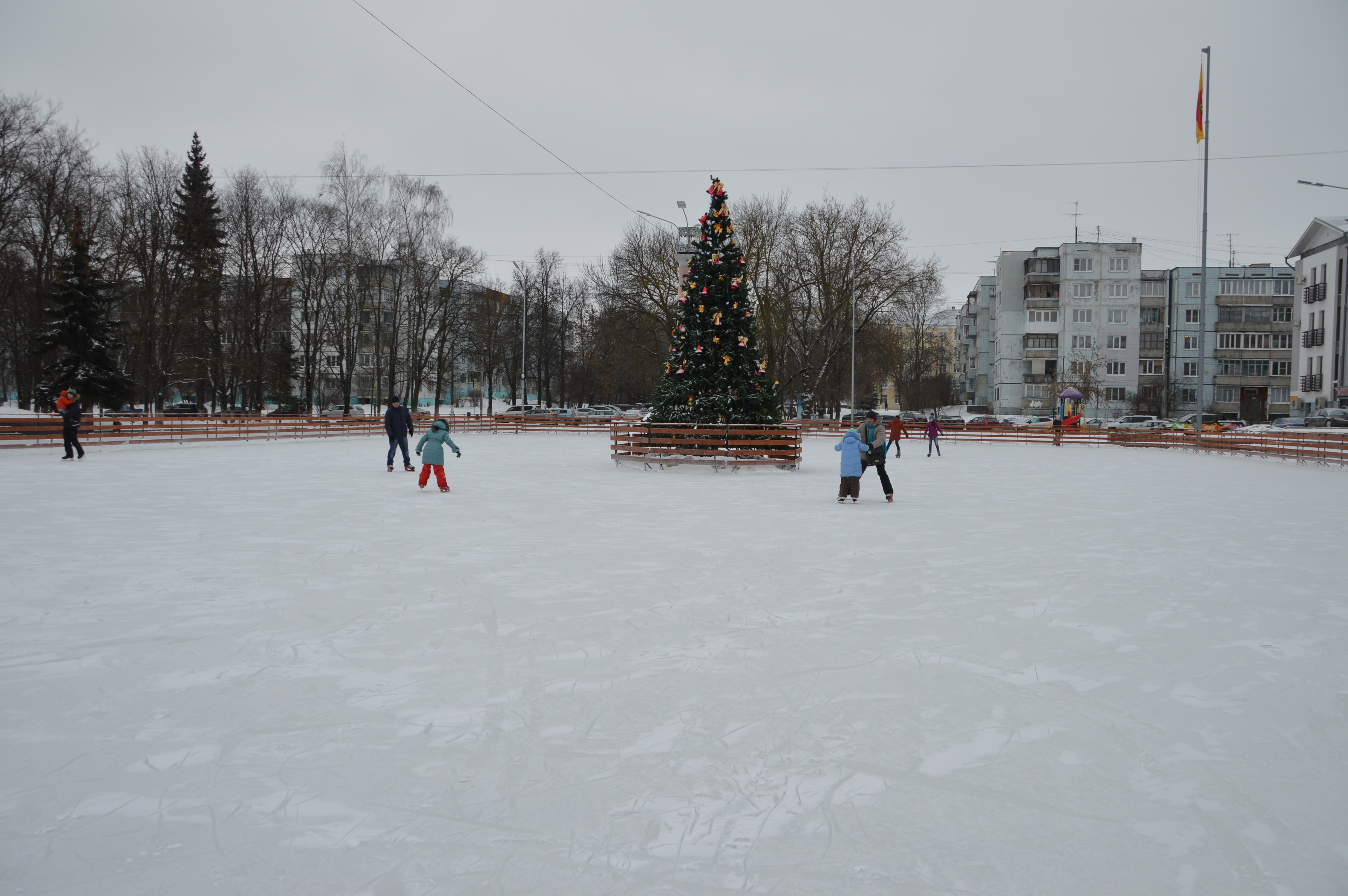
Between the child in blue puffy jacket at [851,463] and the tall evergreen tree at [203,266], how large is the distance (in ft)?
120

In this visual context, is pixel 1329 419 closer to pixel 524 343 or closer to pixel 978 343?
pixel 524 343

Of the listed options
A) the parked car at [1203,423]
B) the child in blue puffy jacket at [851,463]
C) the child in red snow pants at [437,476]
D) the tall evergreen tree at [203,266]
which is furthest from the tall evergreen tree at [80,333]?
the parked car at [1203,423]

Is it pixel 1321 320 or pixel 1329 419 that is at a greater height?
pixel 1321 320

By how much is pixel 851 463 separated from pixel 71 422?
59.7ft

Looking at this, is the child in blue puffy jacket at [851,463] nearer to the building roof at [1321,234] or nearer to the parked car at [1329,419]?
the parked car at [1329,419]

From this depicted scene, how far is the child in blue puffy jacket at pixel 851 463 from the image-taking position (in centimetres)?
1280

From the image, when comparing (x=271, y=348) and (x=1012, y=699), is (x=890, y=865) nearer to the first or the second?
(x=1012, y=699)

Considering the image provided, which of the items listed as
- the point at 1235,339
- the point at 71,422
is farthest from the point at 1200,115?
the point at 1235,339

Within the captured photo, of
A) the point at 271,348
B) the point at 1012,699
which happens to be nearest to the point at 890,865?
the point at 1012,699

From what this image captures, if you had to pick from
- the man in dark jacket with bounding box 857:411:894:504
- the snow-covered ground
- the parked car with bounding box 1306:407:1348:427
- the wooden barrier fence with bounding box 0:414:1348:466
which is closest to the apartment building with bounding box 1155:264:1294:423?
the parked car with bounding box 1306:407:1348:427

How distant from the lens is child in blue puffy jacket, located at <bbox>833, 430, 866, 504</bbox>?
42.0ft

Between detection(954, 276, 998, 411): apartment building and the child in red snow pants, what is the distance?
66422 mm

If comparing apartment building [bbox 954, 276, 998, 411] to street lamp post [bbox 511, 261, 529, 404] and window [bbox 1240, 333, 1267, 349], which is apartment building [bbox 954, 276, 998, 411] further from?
street lamp post [bbox 511, 261, 529, 404]

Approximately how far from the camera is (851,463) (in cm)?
1280
